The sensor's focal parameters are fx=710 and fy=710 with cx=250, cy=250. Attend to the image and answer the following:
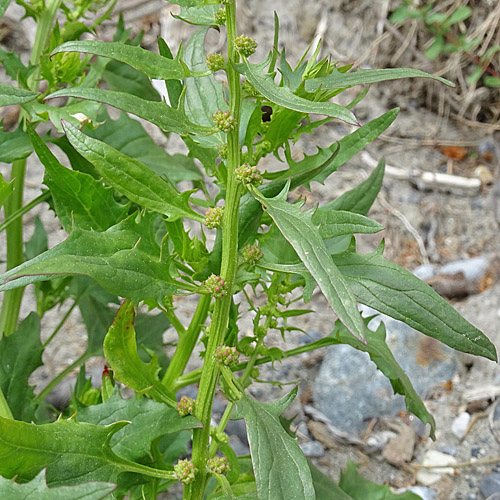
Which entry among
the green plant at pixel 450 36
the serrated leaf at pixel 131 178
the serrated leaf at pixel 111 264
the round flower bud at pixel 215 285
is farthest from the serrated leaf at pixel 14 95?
the green plant at pixel 450 36

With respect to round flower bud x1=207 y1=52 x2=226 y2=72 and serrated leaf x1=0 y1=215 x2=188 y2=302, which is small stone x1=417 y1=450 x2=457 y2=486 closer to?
serrated leaf x1=0 y1=215 x2=188 y2=302

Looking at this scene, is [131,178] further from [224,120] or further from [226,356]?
[226,356]

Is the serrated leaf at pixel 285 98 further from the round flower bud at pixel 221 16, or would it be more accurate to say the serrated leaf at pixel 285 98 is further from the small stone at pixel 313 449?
the small stone at pixel 313 449

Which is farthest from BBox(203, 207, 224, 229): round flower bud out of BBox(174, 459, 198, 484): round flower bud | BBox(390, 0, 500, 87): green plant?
BBox(390, 0, 500, 87): green plant

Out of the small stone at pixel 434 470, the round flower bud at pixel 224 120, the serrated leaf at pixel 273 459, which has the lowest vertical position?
the small stone at pixel 434 470

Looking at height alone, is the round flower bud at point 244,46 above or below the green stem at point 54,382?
above

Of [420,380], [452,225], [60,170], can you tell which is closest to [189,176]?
[60,170]

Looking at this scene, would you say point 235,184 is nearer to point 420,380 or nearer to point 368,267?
point 368,267

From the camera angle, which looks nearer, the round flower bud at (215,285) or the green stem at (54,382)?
the round flower bud at (215,285)
